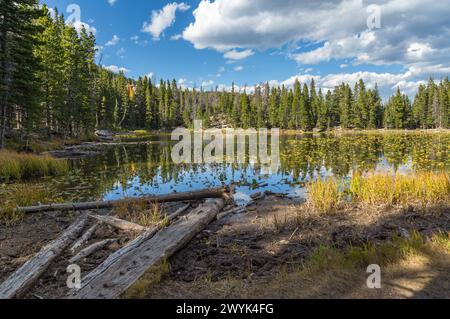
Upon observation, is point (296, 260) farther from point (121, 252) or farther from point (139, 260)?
point (121, 252)

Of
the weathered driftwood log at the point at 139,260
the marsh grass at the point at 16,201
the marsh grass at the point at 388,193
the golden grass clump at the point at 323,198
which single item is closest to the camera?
the weathered driftwood log at the point at 139,260

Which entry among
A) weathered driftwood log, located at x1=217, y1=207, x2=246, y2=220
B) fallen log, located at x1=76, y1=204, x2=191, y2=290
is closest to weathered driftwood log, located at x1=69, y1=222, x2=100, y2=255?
Result: fallen log, located at x1=76, y1=204, x2=191, y2=290

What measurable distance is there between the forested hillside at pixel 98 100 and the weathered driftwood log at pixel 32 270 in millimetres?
19059

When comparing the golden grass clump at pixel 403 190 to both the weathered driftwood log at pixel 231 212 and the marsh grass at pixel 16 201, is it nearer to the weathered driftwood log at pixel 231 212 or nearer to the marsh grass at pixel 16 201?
the weathered driftwood log at pixel 231 212

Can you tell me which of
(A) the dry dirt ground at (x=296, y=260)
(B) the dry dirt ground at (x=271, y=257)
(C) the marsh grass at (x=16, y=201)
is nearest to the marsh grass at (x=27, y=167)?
(C) the marsh grass at (x=16, y=201)

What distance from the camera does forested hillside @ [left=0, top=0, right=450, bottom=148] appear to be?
846 inches

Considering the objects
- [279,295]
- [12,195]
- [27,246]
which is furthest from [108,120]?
[279,295]

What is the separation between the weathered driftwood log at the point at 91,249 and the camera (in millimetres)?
5456

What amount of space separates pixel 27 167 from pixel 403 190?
17311 mm

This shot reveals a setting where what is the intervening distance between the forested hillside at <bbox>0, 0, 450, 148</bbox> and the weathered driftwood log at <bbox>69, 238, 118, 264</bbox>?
19.5 metres

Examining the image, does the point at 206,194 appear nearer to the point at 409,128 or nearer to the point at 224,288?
the point at 224,288

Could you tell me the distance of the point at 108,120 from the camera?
63500 mm
